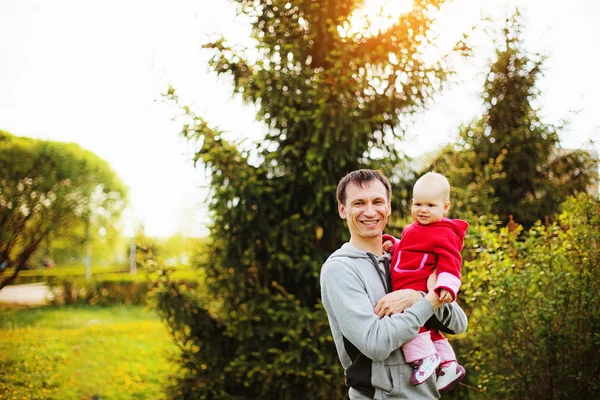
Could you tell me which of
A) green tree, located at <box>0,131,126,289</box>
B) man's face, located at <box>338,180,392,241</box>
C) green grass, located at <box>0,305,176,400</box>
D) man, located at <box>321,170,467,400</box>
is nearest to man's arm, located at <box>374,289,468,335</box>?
man, located at <box>321,170,467,400</box>

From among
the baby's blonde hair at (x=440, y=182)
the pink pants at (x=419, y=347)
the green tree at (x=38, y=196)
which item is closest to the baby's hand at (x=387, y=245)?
the baby's blonde hair at (x=440, y=182)

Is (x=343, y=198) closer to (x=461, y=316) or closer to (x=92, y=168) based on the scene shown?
(x=461, y=316)

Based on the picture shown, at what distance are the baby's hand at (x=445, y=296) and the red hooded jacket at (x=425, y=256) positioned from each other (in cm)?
6

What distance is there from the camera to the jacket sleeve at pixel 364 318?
1690 mm

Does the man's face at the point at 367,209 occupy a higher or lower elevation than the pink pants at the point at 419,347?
higher

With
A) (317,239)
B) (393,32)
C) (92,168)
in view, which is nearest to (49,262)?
(92,168)

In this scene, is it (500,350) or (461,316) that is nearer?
(461,316)

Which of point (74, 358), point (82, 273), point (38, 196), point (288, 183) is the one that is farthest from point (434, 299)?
point (82, 273)

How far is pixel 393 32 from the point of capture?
4996mm

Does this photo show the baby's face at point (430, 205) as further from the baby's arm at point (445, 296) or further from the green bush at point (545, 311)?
the green bush at point (545, 311)

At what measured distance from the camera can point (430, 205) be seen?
81.7 inches

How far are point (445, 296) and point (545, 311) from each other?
8.77 feet

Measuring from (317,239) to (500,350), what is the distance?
2091 millimetres

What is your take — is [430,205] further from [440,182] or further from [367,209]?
[367,209]
